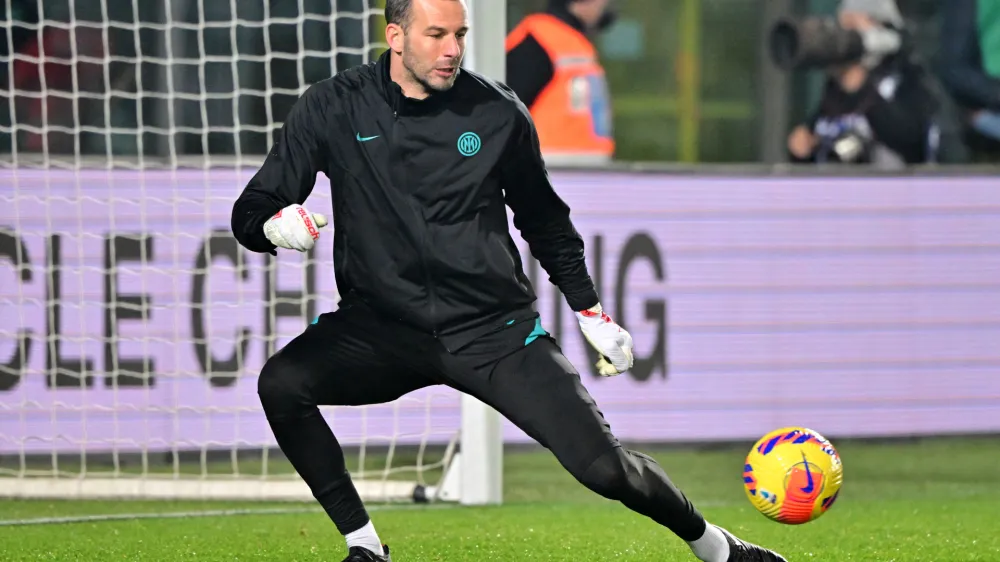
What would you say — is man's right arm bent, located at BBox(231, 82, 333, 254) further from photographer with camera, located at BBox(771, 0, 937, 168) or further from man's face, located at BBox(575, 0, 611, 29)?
photographer with camera, located at BBox(771, 0, 937, 168)

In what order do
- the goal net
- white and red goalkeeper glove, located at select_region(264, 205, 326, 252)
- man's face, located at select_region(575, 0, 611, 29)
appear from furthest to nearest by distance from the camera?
man's face, located at select_region(575, 0, 611, 29), the goal net, white and red goalkeeper glove, located at select_region(264, 205, 326, 252)

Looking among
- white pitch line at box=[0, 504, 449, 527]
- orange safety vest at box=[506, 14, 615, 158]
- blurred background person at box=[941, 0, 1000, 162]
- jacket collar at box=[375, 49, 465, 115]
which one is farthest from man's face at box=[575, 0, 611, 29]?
jacket collar at box=[375, 49, 465, 115]

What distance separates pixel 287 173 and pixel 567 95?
16.4ft

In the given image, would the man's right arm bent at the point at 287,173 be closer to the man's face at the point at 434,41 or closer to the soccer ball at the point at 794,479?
the man's face at the point at 434,41

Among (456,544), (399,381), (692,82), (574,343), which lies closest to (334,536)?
(456,544)

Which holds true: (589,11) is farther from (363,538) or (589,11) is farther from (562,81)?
(363,538)

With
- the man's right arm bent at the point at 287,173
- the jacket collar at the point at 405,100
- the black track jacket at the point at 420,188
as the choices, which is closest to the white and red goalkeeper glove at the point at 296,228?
the man's right arm bent at the point at 287,173

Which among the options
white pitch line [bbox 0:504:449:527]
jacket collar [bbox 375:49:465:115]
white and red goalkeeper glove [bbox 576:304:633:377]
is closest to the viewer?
jacket collar [bbox 375:49:465:115]

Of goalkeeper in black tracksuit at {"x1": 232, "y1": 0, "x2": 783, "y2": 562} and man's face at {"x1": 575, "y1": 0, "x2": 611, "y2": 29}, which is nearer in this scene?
goalkeeper in black tracksuit at {"x1": 232, "y1": 0, "x2": 783, "y2": 562}

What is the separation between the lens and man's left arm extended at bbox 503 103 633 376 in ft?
16.2

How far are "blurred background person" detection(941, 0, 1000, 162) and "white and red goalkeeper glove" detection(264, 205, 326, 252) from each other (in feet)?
22.4

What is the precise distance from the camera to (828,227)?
9.21 m

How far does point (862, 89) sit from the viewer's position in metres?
10.3

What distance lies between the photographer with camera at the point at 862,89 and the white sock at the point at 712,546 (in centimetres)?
557
